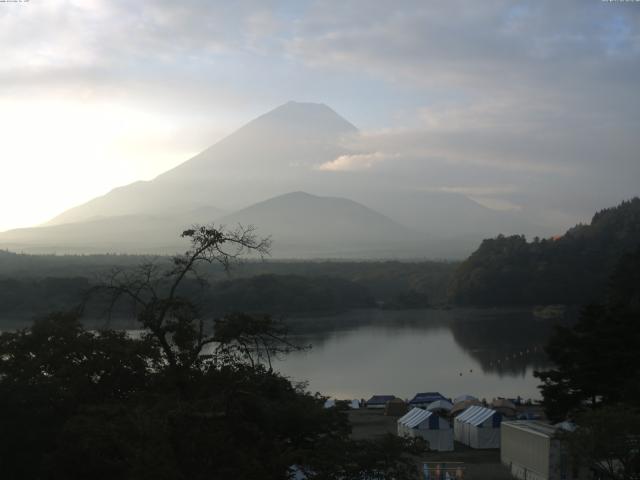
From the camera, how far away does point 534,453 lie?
8.37m

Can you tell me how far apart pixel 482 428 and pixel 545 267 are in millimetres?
30576

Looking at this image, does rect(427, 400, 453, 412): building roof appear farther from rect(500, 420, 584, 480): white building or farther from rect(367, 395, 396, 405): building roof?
rect(500, 420, 584, 480): white building


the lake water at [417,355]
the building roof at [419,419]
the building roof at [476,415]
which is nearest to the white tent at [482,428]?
the building roof at [476,415]

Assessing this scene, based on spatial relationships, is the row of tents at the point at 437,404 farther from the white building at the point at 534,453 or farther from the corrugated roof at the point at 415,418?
the white building at the point at 534,453

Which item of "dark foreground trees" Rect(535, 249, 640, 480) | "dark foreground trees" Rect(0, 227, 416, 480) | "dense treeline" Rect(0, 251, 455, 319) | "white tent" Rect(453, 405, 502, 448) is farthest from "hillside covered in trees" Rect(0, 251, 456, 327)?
"dark foreground trees" Rect(0, 227, 416, 480)

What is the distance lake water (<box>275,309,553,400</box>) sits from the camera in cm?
1669

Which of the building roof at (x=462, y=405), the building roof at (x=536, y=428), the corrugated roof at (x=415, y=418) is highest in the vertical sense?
the building roof at (x=536, y=428)

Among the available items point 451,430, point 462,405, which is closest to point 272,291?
point 462,405

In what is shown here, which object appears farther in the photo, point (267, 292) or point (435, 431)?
point (267, 292)

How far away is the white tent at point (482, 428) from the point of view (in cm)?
1045

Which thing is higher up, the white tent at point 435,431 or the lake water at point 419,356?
the white tent at point 435,431

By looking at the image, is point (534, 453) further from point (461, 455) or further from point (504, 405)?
point (504, 405)

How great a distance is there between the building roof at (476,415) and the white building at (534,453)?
1069 millimetres

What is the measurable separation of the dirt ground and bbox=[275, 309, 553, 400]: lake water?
65.8 inches
